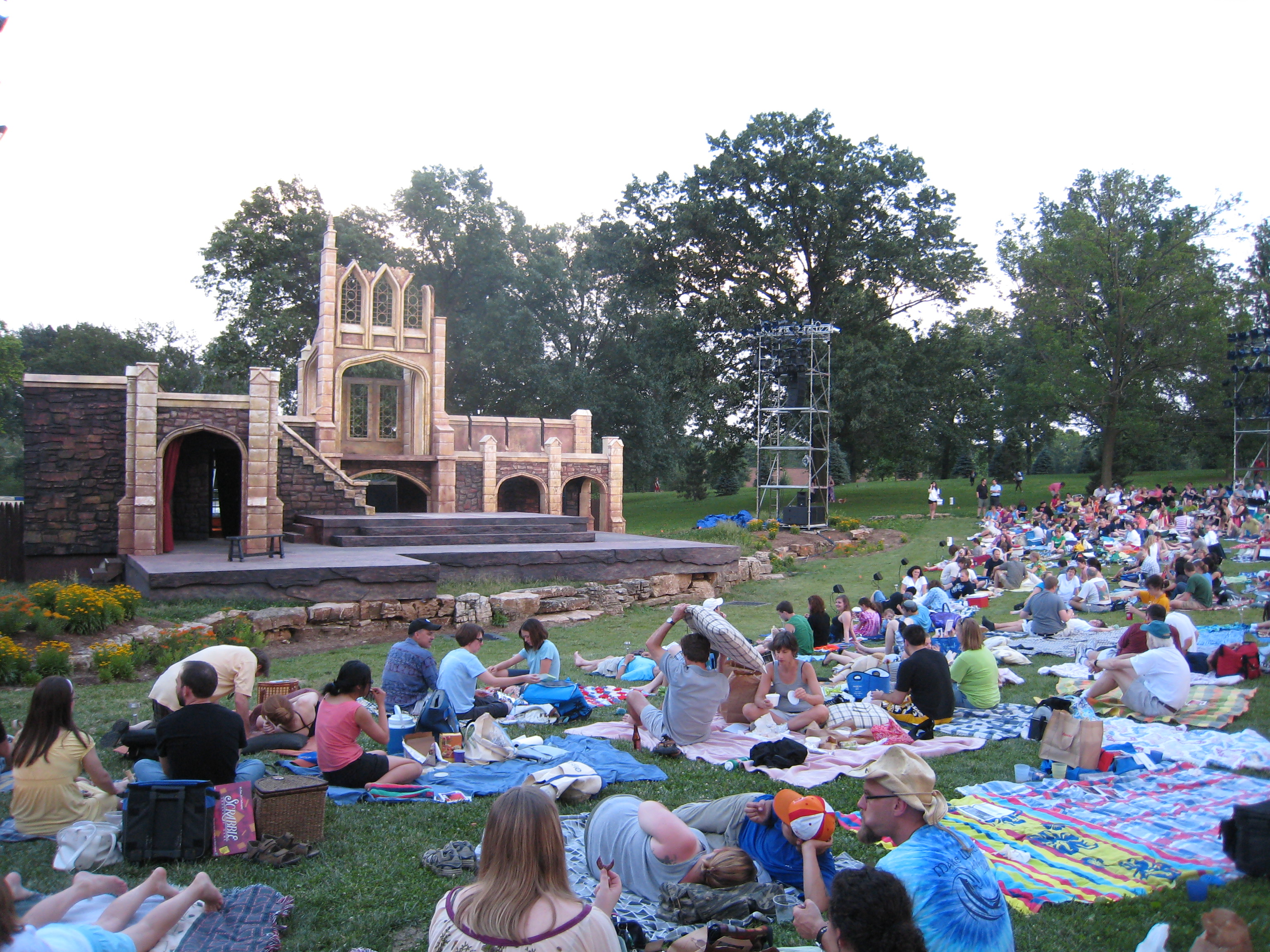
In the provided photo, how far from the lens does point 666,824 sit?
390cm

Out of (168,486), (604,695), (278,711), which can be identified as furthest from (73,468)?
(604,695)

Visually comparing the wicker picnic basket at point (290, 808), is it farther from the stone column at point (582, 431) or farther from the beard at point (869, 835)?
the stone column at point (582, 431)

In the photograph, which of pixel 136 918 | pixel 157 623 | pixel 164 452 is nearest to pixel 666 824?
pixel 136 918

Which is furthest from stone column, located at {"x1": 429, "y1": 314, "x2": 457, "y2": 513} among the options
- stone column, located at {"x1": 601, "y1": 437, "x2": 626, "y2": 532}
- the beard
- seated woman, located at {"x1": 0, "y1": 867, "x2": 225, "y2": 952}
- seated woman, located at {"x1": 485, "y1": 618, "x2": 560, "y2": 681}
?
the beard

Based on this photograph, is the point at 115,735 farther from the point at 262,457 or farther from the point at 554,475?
the point at 554,475

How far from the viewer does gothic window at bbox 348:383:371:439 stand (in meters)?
27.1

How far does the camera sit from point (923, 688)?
7172mm

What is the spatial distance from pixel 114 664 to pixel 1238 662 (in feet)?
39.7

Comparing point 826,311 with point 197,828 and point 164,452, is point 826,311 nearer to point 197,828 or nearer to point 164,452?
point 164,452

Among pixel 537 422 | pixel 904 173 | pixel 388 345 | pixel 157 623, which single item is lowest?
pixel 157 623

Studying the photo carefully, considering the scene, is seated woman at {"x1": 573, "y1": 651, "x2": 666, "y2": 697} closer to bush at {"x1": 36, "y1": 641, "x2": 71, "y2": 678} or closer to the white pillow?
the white pillow

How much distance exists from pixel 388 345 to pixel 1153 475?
3794cm

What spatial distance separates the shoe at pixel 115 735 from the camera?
6.47 m

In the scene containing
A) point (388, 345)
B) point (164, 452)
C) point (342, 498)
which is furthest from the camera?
point (388, 345)
